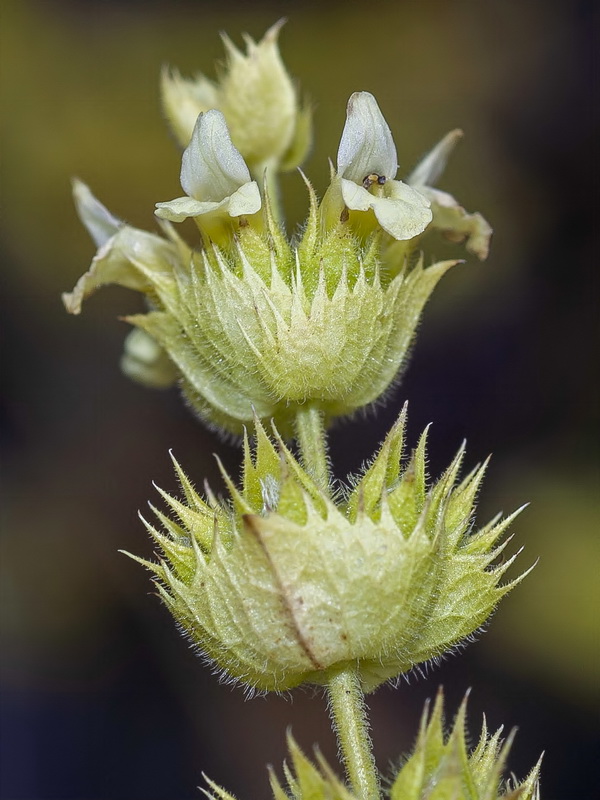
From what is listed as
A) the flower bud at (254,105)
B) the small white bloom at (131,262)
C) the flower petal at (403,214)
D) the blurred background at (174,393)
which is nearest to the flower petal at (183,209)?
the small white bloom at (131,262)

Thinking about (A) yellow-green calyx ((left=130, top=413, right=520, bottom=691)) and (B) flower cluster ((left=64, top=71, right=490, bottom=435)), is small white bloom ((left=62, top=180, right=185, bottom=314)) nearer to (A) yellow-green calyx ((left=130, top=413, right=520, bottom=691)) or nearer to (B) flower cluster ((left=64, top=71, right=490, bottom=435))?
(B) flower cluster ((left=64, top=71, right=490, bottom=435))

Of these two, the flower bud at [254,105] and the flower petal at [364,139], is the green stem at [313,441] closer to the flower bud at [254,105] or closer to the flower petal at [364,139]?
the flower petal at [364,139]

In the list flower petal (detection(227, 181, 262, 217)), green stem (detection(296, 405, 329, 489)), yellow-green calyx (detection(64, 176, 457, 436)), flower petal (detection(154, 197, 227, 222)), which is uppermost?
flower petal (detection(154, 197, 227, 222))

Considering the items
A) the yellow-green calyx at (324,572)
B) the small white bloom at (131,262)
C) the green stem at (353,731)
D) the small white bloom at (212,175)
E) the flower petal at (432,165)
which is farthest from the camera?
the flower petal at (432,165)

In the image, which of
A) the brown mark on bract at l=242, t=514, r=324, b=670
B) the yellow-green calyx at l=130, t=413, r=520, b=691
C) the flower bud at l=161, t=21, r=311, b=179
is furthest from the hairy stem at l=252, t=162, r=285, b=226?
the brown mark on bract at l=242, t=514, r=324, b=670

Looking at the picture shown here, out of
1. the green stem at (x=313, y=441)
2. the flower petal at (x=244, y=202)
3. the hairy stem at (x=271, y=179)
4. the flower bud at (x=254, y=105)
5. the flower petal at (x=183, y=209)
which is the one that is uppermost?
the flower bud at (x=254, y=105)

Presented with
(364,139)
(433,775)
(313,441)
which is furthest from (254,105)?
(433,775)
